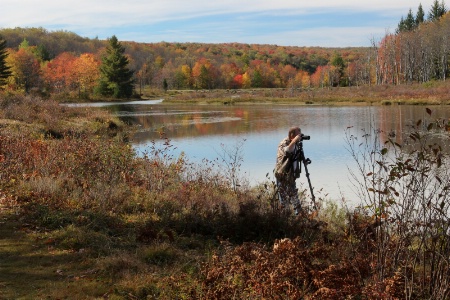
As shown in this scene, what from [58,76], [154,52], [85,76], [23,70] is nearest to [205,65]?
[85,76]

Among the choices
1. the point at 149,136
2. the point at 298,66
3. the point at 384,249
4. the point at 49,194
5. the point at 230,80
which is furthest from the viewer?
the point at 298,66

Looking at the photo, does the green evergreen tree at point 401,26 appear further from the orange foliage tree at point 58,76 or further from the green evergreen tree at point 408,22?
the orange foliage tree at point 58,76

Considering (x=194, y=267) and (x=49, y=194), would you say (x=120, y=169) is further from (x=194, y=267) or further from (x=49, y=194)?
(x=194, y=267)

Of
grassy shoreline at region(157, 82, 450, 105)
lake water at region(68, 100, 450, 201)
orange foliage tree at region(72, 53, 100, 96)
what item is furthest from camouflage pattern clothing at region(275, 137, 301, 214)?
orange foliage tree at region(72, 53, 100, 96)

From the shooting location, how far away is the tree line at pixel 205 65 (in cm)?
7481

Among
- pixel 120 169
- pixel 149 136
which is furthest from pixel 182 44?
pixel 120 169

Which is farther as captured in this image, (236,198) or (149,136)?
(149,136)

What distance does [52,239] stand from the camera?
6637 mm

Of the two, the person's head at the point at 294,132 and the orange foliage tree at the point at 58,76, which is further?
the orange foliage tree at the point at 58,76

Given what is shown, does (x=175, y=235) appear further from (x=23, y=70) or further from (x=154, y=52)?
(x=154, y=52)

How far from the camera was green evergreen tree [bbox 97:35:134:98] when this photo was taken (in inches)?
2906

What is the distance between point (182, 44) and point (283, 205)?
190 meters

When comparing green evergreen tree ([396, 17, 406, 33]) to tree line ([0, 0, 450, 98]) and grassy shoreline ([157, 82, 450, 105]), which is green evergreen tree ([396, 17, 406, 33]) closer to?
tree line ([0, 0, 450, 98])

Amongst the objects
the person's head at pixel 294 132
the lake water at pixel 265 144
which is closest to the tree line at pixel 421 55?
the lake water at pixel 265 144
